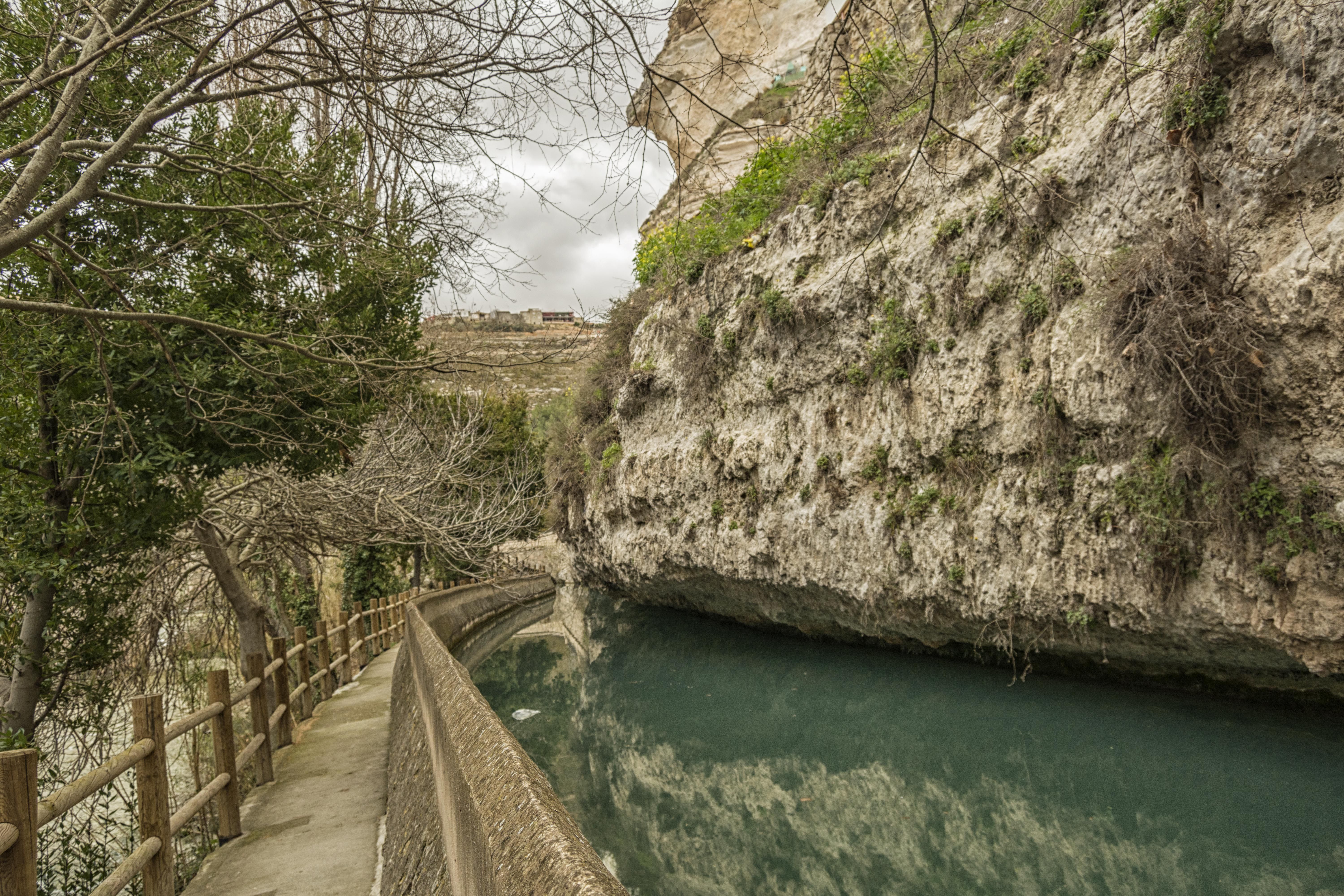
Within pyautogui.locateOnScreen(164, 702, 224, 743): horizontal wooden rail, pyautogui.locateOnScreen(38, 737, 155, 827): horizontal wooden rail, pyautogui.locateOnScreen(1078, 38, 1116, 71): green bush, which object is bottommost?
pyautogui.locateOnScreen(164, 702, 224, 743): horizontal wooden rail

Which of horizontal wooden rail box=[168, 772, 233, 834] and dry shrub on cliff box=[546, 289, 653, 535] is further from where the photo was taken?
dry shrub on cliff box=[546, 289, 653, 535]

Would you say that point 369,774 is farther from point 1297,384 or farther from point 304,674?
point 1297,384

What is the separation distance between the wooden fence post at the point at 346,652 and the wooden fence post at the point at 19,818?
11026 mm

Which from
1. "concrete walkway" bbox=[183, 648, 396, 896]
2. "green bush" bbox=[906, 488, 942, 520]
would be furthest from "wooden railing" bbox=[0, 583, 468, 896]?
"green bush" bbox=[906, 488, 942, 520]

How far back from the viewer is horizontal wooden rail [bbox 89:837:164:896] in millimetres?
3426

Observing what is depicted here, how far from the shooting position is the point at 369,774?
7.07m

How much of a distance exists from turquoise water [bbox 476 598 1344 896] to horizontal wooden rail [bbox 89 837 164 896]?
3309mm

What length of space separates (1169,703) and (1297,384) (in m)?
4.35

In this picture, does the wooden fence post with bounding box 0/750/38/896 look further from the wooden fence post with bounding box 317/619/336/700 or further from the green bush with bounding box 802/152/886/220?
the green bush with bounding box 802/152/886/220

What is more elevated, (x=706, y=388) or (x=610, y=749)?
(x=706, y=388)

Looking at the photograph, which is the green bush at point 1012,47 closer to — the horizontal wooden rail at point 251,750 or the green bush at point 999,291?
the green bush at point 999,291

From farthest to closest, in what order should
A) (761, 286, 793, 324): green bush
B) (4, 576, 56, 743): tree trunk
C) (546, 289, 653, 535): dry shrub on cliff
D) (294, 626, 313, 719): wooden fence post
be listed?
(546, 289, 653, 535): dry shrub on cliff
(761, 286, 793, 324): green bush
(294, 626, 313, 719): wooden fence post
(4, 576, 56, 743): tree trunk

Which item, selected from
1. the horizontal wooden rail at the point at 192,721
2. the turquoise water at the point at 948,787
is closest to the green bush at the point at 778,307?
the turquoise water at the point at 948,787

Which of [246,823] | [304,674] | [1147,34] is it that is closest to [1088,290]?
[1147,34]
